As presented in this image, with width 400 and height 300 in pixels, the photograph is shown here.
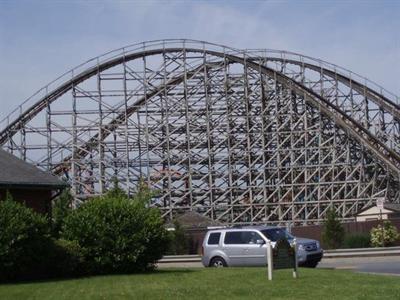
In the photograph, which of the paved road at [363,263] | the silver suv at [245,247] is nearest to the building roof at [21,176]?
the silver suv at [245,247]

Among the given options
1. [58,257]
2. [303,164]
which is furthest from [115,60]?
[58,257]

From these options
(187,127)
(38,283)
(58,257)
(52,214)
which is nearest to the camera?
(38,283)

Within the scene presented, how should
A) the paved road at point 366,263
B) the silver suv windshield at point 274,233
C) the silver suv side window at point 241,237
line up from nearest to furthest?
the paved road at point 366,263 < the silver suv windshield at point 274,233 < the silver suv side window at point 241,237

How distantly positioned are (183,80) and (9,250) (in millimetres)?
31636

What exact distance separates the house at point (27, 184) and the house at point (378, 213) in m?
19.7

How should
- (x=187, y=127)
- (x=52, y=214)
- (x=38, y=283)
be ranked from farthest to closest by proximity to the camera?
(x=187, y=127) → (x=52, y=214) → (x=38, y=283)

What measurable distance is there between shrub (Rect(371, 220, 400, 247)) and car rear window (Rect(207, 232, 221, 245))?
1371cm

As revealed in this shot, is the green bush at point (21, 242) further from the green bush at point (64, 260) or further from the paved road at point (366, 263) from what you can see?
the paved road at point (366, 263)

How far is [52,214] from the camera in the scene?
2880 cm

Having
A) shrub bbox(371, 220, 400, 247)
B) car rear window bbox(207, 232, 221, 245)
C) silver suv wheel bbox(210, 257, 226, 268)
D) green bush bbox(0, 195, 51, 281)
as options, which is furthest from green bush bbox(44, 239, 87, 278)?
shrub bbox(371, 220, 400, 247)

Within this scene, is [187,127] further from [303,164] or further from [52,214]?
[52,214]

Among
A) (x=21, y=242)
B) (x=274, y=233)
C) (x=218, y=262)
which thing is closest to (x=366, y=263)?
(x=274, y=233)

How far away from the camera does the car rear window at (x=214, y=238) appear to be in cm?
2655

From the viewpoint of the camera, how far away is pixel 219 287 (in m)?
16.8
